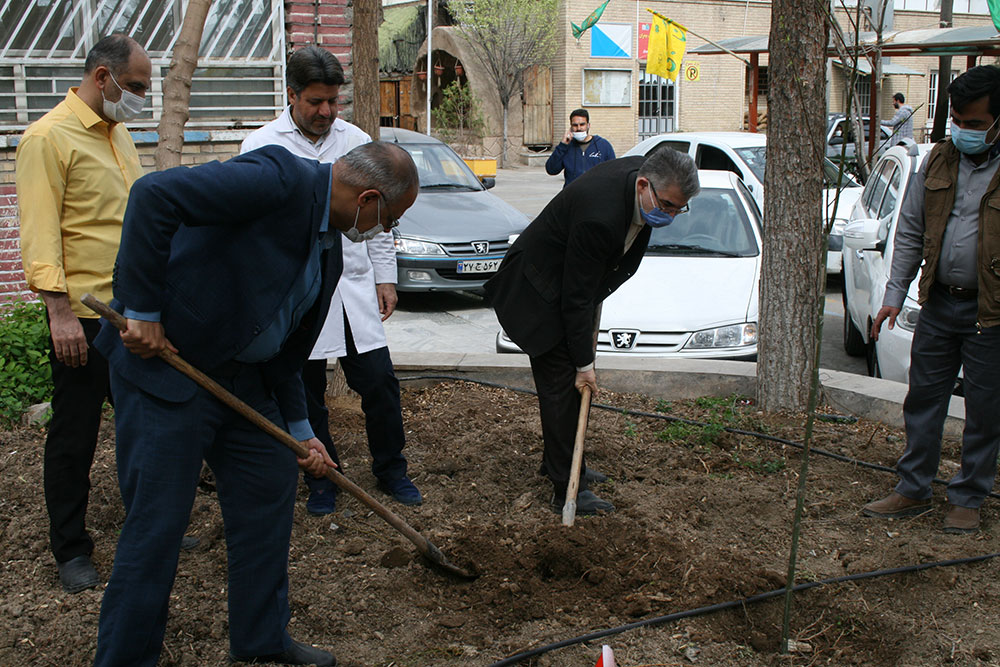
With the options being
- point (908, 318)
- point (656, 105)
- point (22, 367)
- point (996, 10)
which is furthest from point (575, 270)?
point (656, 105)

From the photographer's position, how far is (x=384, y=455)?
4.22 m

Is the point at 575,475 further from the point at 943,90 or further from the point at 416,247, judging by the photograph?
the point at 943,90

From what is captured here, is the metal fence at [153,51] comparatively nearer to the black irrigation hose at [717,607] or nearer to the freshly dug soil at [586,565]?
the freshly dug soil at [586,565]

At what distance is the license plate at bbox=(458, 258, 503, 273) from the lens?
9508 mm

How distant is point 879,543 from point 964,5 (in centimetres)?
3758

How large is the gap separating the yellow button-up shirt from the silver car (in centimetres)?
542

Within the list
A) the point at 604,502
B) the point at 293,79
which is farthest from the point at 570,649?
the point at 293,79

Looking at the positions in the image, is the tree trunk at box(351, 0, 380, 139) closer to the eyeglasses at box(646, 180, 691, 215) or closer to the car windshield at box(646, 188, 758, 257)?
the eyeglasses at box(646, 180, 691, 215)

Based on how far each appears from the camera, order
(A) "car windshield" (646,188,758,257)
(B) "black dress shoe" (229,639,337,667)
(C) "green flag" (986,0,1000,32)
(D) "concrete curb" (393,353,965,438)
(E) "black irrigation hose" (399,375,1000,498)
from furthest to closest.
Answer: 1. (C) "green flag" (986,0,1000,32)
2. (A) "car windshield" (646,188,758,257)
3. (D) "concrete curb" (393,353,965,438)
4. (E) "black irrigation hose" (399,375,1000,498)
5. (B) "black dress shoe" (229,639,337,667)

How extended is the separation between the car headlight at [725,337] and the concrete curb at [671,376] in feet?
1.39

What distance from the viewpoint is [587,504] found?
4.09 m

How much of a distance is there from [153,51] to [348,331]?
526cm

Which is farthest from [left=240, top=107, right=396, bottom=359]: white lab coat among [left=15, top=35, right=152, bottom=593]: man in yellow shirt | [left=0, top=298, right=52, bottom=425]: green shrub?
[left=0, top=298, right=52, bottom=425]: green shrub

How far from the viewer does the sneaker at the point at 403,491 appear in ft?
13.7
